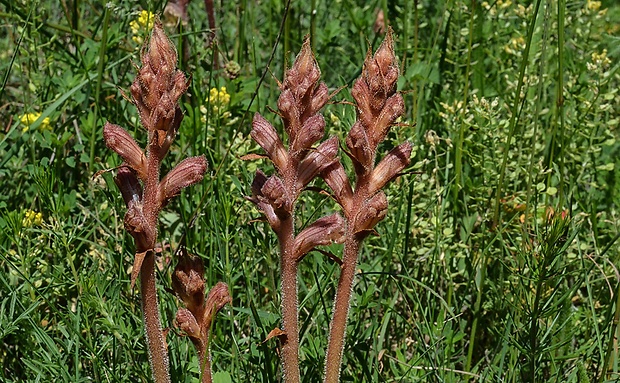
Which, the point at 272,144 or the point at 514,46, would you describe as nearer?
the point at 272,144

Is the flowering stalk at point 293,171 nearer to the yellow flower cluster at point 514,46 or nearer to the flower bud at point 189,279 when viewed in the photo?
the flower bud at point 189,279

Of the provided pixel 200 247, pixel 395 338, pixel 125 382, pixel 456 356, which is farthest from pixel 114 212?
pixel 456 356

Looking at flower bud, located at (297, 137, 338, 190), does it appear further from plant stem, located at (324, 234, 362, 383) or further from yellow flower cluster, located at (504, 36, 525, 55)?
yellow flower cluster, located at (504, 36, 525, 55)

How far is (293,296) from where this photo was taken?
7.14ft

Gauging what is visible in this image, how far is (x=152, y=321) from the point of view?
219cm

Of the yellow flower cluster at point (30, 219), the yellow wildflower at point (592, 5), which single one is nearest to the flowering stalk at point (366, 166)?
the yellow flower cluster at point (30, 219)

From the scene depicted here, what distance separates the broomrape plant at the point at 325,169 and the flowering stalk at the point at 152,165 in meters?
0.21

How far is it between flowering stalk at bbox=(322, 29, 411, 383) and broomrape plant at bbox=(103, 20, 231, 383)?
12.4 inches

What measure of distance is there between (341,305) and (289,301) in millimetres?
128

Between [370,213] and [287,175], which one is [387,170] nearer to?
[370,213]

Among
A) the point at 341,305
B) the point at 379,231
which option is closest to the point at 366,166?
the point at 341,305

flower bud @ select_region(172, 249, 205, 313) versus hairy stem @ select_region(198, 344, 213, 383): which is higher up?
flower bud @ select_region(172, 249, 205, 313)

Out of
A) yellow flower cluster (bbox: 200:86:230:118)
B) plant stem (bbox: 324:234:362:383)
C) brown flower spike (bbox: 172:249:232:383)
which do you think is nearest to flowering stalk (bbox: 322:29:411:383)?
plant stem (bbox: 324:234:362:383)

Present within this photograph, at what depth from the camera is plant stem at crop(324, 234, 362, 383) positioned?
2168mm
